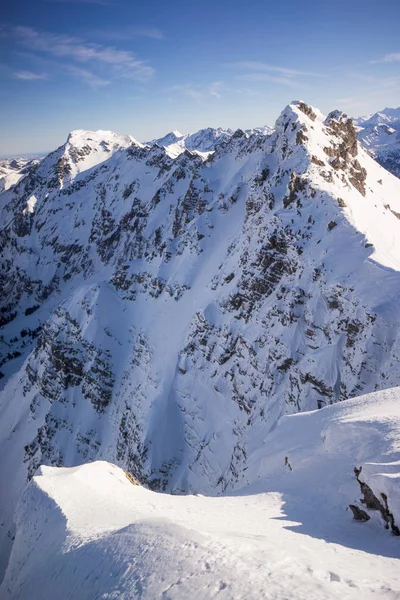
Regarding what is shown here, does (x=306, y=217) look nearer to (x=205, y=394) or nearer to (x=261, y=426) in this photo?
(x=261, y=426)

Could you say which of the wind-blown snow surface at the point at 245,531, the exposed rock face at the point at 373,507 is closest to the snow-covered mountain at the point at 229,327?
the wind-blown snow surface at the point at 245,531

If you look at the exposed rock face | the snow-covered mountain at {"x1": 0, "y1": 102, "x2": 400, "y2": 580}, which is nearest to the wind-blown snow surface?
the exposed rock face

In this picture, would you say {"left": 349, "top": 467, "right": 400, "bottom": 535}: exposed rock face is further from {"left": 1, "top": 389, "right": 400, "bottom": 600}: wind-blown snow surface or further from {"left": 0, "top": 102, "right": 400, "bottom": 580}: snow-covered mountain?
{"left": 0, "top": 102, "right": 400, "bottom": 580}: snow-covered mountain

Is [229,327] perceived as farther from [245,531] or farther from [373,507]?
[245,531]

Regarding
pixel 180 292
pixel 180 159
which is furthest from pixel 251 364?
pixel 180 159

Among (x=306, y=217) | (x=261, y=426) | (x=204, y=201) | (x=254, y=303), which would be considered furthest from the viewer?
(x=204, y=201)

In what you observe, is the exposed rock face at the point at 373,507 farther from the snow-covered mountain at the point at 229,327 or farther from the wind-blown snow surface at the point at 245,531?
the snow-covered mountain at the point at 229,327
